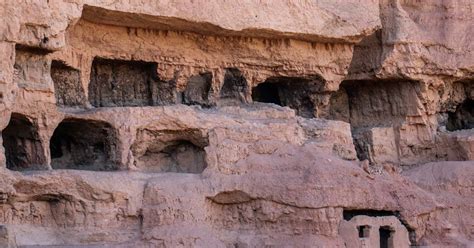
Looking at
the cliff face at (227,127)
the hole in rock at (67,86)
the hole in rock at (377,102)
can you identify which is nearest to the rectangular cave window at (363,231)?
the cliff face at (227,127)

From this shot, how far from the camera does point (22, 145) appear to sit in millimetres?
18188

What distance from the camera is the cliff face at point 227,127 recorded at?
17.1 m

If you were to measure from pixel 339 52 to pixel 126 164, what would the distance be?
261 inches

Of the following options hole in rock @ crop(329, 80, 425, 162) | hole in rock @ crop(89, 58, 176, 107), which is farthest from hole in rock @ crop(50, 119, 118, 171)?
hole in rock @ crop(329, 80, 425, 162)

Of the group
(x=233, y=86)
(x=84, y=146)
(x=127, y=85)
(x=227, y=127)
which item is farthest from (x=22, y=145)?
(x=233, y=86)

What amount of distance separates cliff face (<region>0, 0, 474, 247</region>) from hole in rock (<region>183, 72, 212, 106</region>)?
0.03 metres

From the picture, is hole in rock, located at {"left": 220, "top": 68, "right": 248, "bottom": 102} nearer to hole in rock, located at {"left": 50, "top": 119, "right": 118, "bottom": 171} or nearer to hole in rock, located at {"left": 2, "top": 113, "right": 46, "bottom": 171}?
hole in rock, located at {"left": 50, "top": 119, "right": 118, "bottom": 171}

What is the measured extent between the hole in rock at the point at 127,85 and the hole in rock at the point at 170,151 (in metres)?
1.95

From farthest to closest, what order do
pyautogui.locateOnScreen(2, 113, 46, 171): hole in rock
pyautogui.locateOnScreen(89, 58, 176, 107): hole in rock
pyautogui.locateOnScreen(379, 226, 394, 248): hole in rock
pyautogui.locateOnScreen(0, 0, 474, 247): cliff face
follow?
pyautogui.locateOnScreen(89, 58, 176, 107): hole in rock
pyautogui.locateOnScreen(379, 226, 394, 248): hole in rock
pyautogui.locateOnScreen(2, 113, 46, 171): hole in rock
pyautogui.locateOnScreen(0, 0, 474, 247): cliff face

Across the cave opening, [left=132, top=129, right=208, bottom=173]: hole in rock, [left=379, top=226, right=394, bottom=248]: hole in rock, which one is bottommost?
[left=379, top=226, right=394, bottom=248]: hole in rock

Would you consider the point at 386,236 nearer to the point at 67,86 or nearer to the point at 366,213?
the point at 366,213

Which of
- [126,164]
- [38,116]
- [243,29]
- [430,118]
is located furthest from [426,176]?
[38,116]

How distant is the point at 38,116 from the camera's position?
58.2ft

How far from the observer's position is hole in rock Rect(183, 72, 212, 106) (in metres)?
21.6
